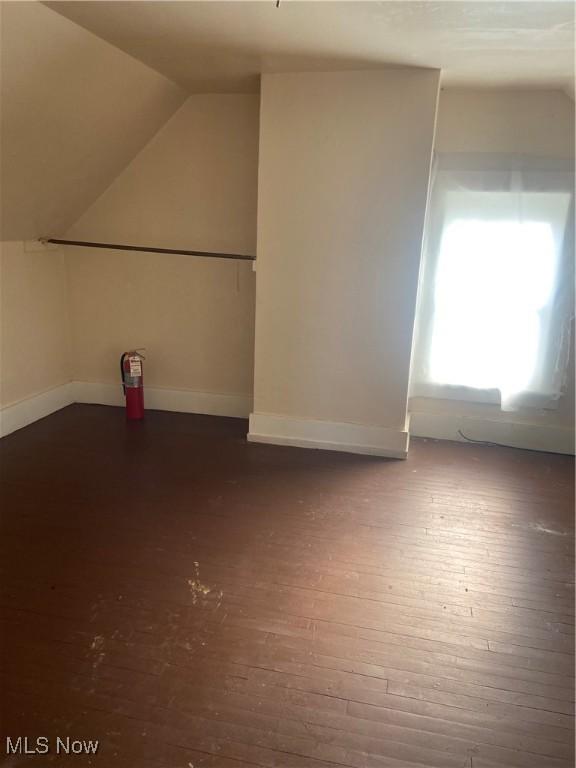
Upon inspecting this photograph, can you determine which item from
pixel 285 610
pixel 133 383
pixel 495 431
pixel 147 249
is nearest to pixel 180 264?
pixel 147 249

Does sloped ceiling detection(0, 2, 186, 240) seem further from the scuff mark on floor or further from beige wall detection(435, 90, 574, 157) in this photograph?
the scuff mark on floor

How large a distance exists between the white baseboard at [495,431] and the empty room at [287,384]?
0.06 feet

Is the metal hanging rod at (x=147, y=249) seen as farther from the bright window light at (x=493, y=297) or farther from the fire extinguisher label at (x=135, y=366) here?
the bright window light at (x=493, y=297)

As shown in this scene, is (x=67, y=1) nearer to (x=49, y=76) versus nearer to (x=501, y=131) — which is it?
(x=49, y=76)

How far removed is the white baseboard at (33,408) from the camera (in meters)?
3.60

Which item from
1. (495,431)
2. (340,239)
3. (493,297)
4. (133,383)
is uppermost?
(340,239)

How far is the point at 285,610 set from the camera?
2.10m

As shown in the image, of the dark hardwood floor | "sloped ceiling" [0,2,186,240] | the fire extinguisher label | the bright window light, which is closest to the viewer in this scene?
the dark hardwood floor

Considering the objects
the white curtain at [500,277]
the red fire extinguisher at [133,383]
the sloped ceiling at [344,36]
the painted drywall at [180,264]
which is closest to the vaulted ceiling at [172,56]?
the sloped ceiling at [344,36]

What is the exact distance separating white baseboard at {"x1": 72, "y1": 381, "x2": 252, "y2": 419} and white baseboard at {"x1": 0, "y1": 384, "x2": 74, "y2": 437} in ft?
0.42

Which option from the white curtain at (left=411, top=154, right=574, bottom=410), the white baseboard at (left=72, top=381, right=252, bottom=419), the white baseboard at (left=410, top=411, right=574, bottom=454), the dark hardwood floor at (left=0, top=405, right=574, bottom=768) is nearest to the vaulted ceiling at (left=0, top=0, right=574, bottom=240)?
the white curtain at (left=411, top=154, right=574, bottom=410)

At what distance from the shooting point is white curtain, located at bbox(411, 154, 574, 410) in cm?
335

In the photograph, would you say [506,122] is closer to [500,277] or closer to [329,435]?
[500,277]

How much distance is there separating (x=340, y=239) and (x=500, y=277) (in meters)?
1.08
